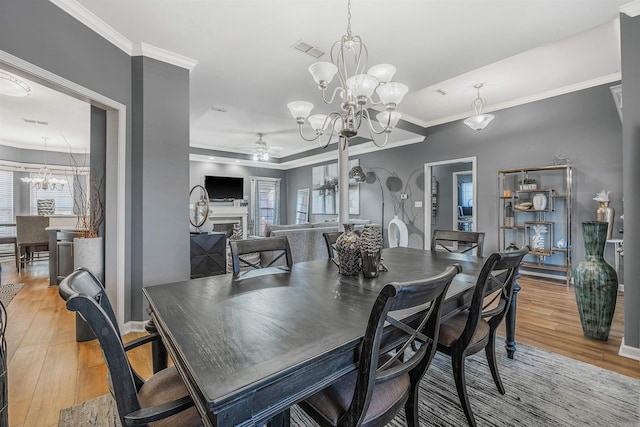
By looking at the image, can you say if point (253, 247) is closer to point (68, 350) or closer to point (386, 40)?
point (68, 350)

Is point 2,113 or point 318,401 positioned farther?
point 2,113

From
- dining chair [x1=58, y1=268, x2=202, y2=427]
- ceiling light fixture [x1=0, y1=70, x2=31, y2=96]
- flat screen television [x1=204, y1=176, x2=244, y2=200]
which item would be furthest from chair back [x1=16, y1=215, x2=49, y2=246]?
dining chair [x1=58, y1=268, x2=202, y2=427]

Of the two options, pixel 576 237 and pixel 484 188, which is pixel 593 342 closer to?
pixel 576 237

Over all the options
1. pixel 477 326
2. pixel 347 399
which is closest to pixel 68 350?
pixel 347 399

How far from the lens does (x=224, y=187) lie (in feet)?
25.8

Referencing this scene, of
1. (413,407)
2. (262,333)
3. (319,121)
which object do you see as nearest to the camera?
(262,333)

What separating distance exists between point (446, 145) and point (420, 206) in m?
1.27

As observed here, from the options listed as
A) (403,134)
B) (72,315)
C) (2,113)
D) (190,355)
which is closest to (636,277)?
(190,355)

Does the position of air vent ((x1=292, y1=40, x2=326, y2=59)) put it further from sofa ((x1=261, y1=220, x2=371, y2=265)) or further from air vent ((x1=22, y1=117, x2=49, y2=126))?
air vent ((x1=22, y1=117, x2=49, y2=126))

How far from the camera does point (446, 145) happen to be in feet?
17.5

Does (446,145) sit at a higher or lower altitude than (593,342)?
higher

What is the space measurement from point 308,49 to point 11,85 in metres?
3.19

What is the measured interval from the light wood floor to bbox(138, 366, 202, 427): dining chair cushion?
1.01 metres

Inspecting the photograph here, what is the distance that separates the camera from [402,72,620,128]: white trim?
12.0 ft
